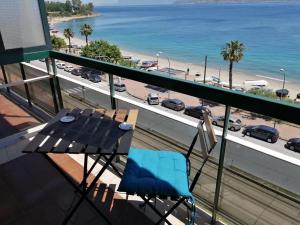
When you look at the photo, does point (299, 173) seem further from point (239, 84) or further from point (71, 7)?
point (71, 7)

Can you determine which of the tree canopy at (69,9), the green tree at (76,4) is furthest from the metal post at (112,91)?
the green tree at (76,4)

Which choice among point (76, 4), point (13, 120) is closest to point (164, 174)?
point (13, 120)

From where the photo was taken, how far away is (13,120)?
173 inches

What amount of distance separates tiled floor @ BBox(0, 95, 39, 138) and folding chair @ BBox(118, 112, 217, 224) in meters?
2.75

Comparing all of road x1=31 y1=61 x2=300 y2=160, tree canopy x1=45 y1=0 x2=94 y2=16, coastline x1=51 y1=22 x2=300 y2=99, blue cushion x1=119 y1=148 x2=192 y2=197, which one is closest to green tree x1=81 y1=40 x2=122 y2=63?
coastline x1=51 y1=22 x2=300 y2=99

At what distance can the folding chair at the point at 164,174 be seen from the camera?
1757 mm

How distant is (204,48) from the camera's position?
50.8 m

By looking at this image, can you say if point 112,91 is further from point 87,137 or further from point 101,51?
point 101,51

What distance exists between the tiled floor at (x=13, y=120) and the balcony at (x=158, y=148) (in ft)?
1.41

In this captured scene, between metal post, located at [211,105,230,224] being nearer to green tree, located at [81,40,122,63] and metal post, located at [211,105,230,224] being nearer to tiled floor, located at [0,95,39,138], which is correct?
tiled floor, located at [0,95,39,138]

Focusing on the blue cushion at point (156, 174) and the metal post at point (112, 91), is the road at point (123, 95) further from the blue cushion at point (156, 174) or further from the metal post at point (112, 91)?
the blue cushion at point (156, 174)

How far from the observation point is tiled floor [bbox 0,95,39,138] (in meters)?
4.16

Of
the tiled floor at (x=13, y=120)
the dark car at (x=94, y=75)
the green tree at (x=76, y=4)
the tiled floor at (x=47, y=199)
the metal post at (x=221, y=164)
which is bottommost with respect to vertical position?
the tiled floor at (x=47, y=199)

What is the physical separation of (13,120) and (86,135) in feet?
10.1
